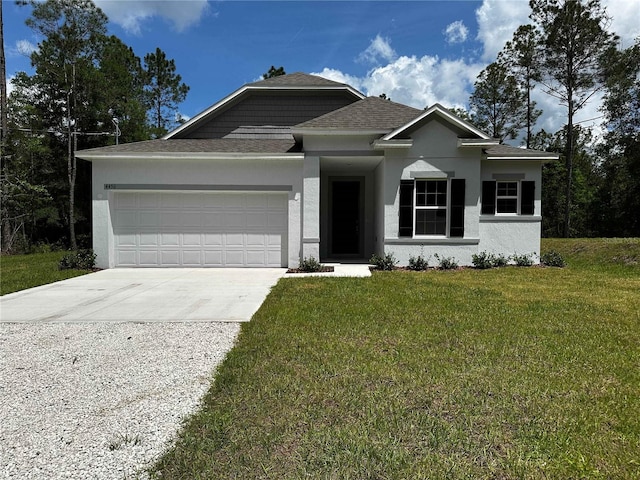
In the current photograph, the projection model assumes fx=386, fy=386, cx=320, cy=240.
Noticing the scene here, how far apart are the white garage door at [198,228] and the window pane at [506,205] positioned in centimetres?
672

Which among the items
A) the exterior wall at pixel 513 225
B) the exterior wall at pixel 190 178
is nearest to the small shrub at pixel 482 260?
the exterior wall at pixel 513 225

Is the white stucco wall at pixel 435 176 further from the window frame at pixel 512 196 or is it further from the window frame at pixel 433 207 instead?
the window frame at pixel 512 196

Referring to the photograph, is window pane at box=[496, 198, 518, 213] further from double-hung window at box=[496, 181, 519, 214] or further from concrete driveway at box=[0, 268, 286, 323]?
concrete driveway at box=[0, 268, 286, 323]

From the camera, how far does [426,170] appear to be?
1119 centimetres

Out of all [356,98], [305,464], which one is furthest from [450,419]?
[356,98]

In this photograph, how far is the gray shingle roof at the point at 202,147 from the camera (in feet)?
37.7

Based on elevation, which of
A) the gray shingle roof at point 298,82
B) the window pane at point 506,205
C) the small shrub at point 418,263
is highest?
the gray shingle roof at point 298,82

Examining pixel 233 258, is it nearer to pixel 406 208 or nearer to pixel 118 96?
pixel 406 208

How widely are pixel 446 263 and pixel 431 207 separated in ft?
5.59

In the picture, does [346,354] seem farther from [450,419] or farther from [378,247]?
[378,247]

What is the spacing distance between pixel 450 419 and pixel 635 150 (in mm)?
29621

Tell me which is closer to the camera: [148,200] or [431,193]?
[431,193]

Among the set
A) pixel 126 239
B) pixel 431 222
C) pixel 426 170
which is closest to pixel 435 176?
pixel 426 170

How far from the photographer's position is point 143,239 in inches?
463
